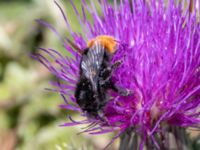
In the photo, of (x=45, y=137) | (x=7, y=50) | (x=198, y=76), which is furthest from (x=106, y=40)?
(x=7, y=50)

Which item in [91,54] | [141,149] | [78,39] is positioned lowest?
[141,149]

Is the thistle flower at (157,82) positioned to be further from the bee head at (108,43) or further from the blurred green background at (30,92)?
the blurred green background at (30,92)

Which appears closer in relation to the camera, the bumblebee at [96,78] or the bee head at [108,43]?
the bumblebee at [96,78]

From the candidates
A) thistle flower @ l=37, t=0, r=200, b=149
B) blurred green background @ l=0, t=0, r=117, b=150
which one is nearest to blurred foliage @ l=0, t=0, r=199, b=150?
blurred green background @ l=0, t=0, r=117, b=150

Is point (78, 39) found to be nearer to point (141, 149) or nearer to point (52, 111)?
point (141, 149)

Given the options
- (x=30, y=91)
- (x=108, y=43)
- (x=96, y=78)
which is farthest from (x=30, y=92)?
(x=96, y=78)

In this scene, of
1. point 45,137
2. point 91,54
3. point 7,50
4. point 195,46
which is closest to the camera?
point 91,54

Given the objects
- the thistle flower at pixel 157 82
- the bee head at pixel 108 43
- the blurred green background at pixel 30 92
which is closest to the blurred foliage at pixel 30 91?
the blurred green background at pixel 30 92

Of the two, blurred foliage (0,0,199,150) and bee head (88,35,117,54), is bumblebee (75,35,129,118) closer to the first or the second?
bee head (88,35,117,54)

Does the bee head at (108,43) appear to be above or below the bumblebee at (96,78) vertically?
above
